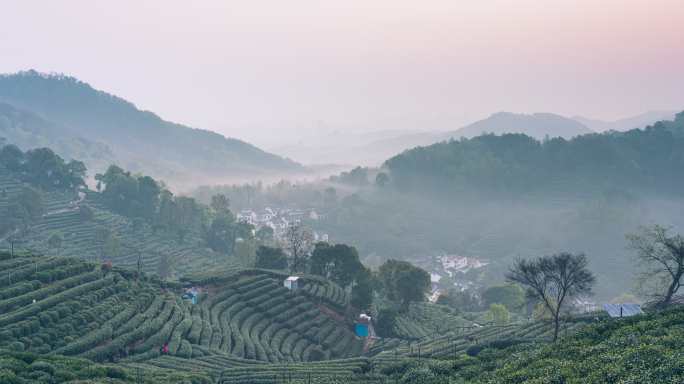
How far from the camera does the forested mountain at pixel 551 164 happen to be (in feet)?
544

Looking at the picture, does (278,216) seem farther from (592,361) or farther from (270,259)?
(592,361)

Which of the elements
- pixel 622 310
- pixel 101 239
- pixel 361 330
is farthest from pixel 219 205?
pixel 622 310

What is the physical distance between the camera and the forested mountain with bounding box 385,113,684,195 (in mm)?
165750

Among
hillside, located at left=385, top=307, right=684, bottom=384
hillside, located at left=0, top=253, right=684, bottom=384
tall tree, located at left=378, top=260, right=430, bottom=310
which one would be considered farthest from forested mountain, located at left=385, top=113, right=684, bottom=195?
hillside, located at left=385, top=307, right=684, bottom=384

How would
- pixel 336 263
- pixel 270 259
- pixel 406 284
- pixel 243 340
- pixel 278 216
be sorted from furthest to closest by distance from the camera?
pixel 278 216, pixel 270 259, pixel 336 263, pixel 406 284, pixel 243 340

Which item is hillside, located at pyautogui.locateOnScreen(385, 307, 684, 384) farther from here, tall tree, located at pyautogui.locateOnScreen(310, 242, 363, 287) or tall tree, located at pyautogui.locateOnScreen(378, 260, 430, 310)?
tall tree, located at pyautogui.locateOnScreen(310, 242, 363, 287)

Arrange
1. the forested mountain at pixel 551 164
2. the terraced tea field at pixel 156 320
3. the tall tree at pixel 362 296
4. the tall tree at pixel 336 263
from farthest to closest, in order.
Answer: the forested mountain at pixel 551 164 → the tall tree at pixel 336 263 → the tall tree at pixel 362 296 → the terraced tea field at pixel 156 320

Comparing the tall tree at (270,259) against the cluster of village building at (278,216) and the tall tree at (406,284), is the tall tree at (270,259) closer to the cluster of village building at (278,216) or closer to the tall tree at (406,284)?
the tall tree at (406,284)

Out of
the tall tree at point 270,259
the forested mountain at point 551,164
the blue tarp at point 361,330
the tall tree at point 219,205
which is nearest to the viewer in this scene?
the blue tarp at point 361,330

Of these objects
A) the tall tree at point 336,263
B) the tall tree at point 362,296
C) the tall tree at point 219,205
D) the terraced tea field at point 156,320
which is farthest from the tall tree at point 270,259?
the tall tree at point 219,205

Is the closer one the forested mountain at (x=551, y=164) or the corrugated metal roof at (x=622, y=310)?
the corrugated metal roof at (x=622, y=310)

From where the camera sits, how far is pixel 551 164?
7023 inches

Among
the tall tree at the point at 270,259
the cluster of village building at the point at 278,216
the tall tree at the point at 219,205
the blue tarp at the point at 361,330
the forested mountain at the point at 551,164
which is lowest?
the blue tarp at the point at 361,330

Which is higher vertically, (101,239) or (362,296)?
(101,239)
